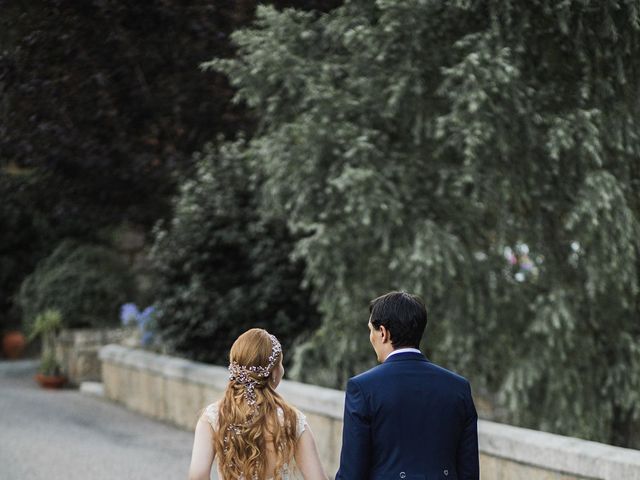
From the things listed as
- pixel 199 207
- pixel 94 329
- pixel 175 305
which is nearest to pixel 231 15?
pixel 199 207

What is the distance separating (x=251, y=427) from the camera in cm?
375

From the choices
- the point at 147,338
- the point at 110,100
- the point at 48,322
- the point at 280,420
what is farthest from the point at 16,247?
the point at 280,420

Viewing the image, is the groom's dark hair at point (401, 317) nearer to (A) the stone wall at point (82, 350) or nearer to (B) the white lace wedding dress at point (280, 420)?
(B) the white lace wedding dress at point (280, 420)

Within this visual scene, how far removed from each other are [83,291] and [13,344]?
396 centimetres

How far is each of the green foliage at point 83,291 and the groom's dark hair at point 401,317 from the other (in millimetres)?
13066

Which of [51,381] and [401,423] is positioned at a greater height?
[401,423]

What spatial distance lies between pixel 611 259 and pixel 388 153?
2041mm

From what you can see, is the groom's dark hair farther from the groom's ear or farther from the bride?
the bride

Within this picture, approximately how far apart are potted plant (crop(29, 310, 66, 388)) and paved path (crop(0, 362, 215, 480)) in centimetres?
106

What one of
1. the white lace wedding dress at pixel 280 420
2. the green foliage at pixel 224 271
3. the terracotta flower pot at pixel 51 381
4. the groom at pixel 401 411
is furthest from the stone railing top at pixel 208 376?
the groom at pixel 401 411

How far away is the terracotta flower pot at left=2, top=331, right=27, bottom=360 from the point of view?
63.5 ft

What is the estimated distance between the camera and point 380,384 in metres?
3.49

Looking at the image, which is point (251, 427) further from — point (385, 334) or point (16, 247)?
point (16, 247)

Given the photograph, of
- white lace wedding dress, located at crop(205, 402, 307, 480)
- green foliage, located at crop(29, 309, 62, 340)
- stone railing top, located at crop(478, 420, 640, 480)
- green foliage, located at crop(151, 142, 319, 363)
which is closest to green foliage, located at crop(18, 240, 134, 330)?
green foliage, located at crop(29, 309, 62, 340)
